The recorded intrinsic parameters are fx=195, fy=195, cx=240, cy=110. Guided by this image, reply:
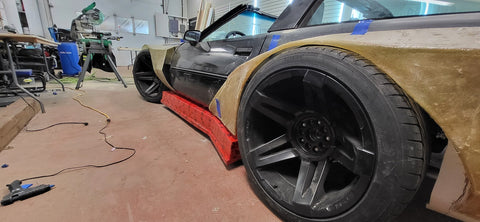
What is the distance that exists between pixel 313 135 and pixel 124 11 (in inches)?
451

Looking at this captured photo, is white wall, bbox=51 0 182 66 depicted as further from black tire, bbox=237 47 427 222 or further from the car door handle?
black tire, bbox=237 47 427 222

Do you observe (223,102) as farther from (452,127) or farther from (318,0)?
(452,127)

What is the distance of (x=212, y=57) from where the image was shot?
67.6 inches

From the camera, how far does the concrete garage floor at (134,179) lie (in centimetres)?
93

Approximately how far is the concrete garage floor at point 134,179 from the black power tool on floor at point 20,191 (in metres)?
0.03

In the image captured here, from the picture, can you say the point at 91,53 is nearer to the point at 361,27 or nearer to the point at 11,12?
the point at 11,12

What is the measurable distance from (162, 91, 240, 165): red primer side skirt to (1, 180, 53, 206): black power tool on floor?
100cm

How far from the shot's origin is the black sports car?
51cm

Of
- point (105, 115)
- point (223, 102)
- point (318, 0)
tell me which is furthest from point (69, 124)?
point (318, 0)

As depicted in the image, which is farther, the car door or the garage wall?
the garage wall

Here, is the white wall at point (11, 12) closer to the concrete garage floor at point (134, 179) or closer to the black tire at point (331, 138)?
the concrete garage floor at point (134, 179)

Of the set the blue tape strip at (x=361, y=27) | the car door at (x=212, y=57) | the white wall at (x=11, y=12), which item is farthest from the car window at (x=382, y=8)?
the white wall at (x=11, y=12)

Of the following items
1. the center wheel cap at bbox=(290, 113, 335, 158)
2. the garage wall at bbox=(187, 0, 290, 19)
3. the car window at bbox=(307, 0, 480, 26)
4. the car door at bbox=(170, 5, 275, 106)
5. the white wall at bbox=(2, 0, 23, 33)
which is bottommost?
the center wheel cap at bbox=(290, 113, 335, 158)

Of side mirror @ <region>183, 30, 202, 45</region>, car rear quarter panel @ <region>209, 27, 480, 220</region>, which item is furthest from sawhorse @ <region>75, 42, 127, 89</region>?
car rear quarter panel @ <region>209, 27, 480, 220</region>
